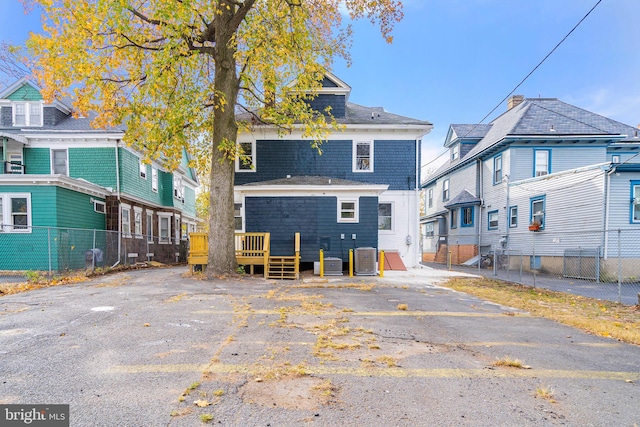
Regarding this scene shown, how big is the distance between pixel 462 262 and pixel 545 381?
18052 millimetres

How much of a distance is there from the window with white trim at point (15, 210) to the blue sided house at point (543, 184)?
19.0m

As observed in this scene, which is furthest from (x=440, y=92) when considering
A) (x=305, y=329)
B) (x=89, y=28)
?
(x=305, y=329)

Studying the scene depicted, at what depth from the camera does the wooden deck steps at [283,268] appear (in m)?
11.4

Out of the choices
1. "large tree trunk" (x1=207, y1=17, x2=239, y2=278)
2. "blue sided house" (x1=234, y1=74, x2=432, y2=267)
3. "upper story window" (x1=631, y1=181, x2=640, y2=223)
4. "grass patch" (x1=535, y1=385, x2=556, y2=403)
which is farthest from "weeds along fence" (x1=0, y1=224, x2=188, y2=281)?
"upper story window" (x1=631, y1=181, x2=640, y2=223)

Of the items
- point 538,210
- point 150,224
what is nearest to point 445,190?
point 538,210

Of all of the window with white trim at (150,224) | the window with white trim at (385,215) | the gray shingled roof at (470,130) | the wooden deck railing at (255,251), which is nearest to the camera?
the wooden deck railing at (255,251)

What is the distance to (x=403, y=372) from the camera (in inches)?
124

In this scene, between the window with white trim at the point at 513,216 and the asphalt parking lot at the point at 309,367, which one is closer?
the asphalt parking lot at the point at 309,367

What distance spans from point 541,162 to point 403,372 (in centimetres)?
1817

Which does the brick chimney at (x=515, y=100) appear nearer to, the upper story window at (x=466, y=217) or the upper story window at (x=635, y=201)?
the upper story window at (x=466, y=217)

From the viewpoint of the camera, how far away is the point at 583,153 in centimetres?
1672

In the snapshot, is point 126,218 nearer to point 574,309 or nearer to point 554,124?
point 574,309

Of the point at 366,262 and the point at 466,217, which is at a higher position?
the point at 466,217

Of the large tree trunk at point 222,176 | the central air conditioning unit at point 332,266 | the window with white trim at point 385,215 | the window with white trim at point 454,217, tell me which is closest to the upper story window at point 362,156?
the window with white trim at point 385,215
